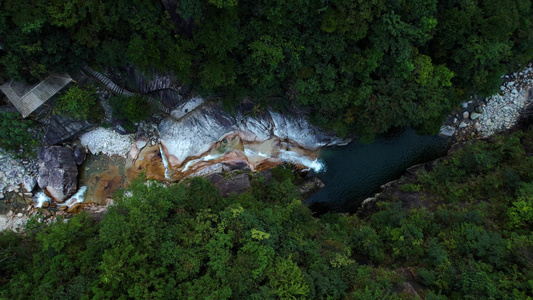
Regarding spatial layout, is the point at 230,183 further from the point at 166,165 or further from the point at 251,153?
the point at 166,165

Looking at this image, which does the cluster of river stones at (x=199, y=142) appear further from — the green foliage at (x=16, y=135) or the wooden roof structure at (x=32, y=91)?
the wooden roof structure at (x=32, y=91)

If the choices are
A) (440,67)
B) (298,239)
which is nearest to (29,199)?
(298,239)

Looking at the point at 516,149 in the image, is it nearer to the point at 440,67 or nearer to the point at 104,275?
the point at 440,67

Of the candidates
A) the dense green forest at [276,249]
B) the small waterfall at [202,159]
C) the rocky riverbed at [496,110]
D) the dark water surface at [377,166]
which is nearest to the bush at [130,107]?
the small waterfall at [202,159]

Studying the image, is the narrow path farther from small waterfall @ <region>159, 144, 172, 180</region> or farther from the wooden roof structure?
small waterfall @ <region>159, 144, 172, 180</region>

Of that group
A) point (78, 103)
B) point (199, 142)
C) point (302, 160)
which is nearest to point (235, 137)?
point (199, 142)

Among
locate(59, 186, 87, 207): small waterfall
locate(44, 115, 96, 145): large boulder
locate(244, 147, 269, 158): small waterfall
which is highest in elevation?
locate(44, 115, 96, 145): large boulder

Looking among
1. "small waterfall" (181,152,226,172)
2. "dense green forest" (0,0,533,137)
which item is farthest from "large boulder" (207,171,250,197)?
"dense green forest" (0,0,533,137)
